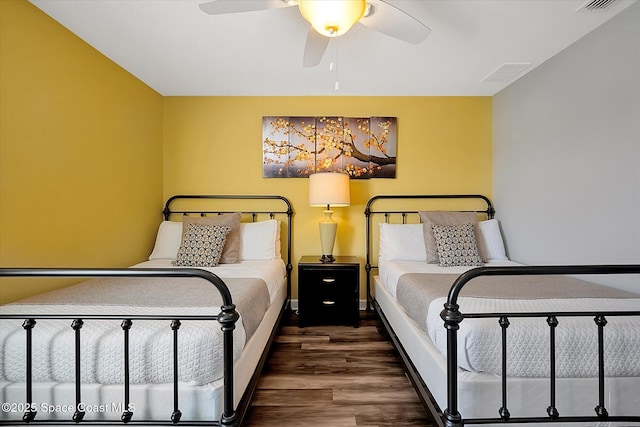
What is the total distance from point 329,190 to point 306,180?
0.54 meters

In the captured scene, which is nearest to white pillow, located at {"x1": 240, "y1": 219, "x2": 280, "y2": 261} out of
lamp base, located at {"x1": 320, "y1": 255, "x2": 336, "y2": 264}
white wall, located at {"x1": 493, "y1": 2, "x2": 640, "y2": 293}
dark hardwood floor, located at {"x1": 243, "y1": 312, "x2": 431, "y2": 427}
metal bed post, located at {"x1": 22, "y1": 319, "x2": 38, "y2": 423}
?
lamp base, located at {"x1": 320, "y1": 255, "x2": 336, "y2": 264}

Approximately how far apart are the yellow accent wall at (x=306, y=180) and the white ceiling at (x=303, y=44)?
0.21m

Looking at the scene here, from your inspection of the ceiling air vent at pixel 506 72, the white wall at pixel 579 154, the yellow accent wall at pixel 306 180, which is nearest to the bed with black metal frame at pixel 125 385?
the yellow accent wall at pixel 306 180

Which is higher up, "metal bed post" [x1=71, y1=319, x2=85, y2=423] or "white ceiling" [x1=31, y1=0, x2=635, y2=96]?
"white ceiling" [x1=31, y1=0, x2=635, y2=96]

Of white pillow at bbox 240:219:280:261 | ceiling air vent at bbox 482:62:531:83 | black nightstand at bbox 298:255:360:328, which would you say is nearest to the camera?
ceiling air vent at bbox 482:62:531:83

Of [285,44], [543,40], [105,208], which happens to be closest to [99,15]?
[285,44]

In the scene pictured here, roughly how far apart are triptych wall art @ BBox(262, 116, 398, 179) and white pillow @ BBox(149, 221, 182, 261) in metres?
1.06

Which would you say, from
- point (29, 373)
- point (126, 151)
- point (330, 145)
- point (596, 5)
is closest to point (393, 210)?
point (330, 145)

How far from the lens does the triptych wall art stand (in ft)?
11.0

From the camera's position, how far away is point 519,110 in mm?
2928

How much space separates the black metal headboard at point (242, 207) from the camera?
10.9 feet

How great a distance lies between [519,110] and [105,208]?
376 cm

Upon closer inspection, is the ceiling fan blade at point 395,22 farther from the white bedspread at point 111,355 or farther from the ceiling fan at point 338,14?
the white bedspread at point 111,355

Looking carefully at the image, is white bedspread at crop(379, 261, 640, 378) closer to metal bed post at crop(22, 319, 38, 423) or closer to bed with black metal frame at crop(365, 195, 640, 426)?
bed with black metal frame at crop(365, 195, 640, 426)
